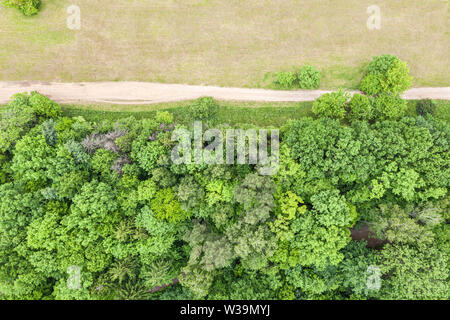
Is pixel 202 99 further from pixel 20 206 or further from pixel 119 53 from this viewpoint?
pixel 20 206

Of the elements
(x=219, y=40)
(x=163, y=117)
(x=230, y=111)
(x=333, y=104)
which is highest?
(x=219, y=40)

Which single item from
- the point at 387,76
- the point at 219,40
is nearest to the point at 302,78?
the point at 387,76

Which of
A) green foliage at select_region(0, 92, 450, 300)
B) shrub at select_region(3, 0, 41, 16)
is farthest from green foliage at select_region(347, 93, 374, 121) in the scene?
shrub at select_region(3, 0, 41, 16)

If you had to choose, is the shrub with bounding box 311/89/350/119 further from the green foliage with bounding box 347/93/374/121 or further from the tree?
the tree

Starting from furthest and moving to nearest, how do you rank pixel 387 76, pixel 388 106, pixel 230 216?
pixel 387 76, pixel 388 106, pixel 230 216

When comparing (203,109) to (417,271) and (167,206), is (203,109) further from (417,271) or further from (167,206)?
(417,271)

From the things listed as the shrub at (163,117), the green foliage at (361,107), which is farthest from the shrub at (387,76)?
the shrub at (163,117)
